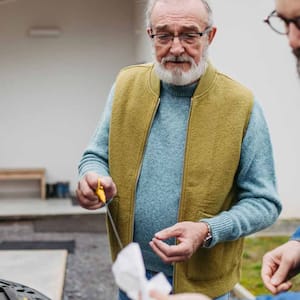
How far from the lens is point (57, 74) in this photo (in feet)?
32.4

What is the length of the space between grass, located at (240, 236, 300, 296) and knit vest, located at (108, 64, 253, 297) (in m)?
2.26

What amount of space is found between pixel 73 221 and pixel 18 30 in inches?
126

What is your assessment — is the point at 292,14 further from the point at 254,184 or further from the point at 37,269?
the point at 37,269

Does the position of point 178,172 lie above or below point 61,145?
above

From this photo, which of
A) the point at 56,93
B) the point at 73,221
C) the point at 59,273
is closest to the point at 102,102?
the point at 56,93

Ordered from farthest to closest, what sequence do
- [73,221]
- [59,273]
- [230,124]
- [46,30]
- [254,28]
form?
[46,30] < [73,221] < [254,28] < [59,273] < [230,124]

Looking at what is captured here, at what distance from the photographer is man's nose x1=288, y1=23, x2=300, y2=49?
1.46m

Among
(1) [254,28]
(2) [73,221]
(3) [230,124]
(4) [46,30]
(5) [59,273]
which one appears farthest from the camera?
(4) [46,30]

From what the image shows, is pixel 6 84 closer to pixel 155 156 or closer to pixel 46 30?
pixel 46 30

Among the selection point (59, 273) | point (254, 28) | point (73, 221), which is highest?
point (254, 28)

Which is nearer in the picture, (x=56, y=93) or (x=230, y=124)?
(x=230, y=124)

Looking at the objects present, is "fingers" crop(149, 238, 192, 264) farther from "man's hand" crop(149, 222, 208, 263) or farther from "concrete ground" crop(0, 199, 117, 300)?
"concrete ground" crop(0, 199, 117, 300)

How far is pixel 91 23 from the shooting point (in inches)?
385

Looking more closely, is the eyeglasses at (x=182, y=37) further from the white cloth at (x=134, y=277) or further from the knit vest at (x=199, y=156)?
the white cloth at (x=134, y=277)
